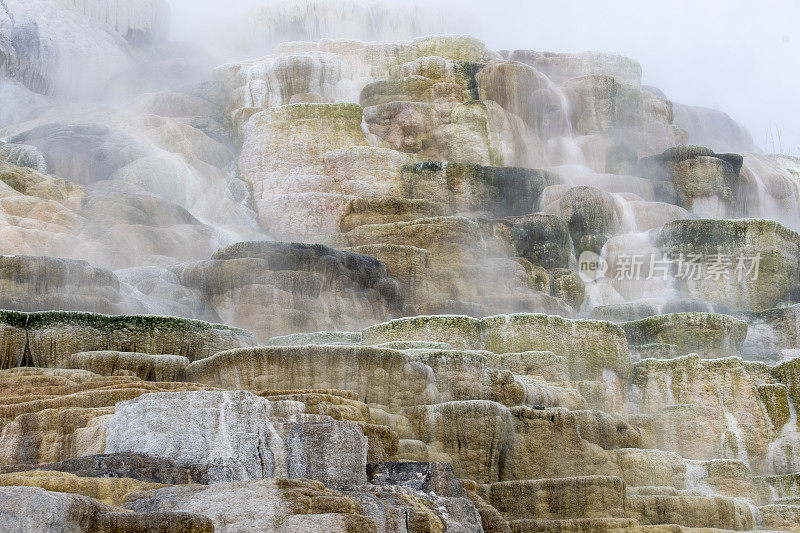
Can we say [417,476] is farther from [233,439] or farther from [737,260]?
[737,260]

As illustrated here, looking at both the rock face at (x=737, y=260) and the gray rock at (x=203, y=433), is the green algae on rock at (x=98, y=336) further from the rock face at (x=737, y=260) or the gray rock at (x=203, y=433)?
the rock face at (x=737, y=260)

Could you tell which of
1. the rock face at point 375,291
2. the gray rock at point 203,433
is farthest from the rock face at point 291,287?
the gray rock at point 203,433

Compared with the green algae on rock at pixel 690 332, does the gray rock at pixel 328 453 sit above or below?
below

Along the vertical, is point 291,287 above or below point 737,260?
below

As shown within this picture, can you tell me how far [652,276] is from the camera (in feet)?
110

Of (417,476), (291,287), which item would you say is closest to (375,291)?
(291,287)

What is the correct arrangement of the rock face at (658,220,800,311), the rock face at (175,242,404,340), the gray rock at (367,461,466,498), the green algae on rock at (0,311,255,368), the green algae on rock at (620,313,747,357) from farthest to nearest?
the rock face at (658,220,800,311), the green algae on rock at (620,313,747,357), the rock face at (175,242,404,340), the green algae on rock at (0,311,255,368), the gray rock at (367,461,466,498)

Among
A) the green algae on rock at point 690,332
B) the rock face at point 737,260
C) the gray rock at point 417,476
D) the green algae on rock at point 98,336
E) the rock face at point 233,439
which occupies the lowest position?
the gray rock at point 417,476

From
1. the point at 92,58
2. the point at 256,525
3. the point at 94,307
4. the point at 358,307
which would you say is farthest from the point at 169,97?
the point at 256,525

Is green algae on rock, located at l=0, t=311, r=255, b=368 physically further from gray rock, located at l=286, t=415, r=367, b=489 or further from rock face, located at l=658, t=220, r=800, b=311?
rock face, located at l=658, t=220, r=800, b=311

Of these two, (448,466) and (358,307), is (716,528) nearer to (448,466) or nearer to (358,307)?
(448,466)

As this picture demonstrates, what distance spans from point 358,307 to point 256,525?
18.5 metres

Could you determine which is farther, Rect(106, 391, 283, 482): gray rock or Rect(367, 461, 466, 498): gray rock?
Rect(367, 461, 466, 498): gray rock

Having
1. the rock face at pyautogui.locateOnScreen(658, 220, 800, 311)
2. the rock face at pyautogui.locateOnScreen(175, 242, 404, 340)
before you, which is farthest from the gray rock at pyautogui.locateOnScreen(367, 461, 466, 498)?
the rock face at pyautogui.locateOnScreen(658, 220, 800, 311)
